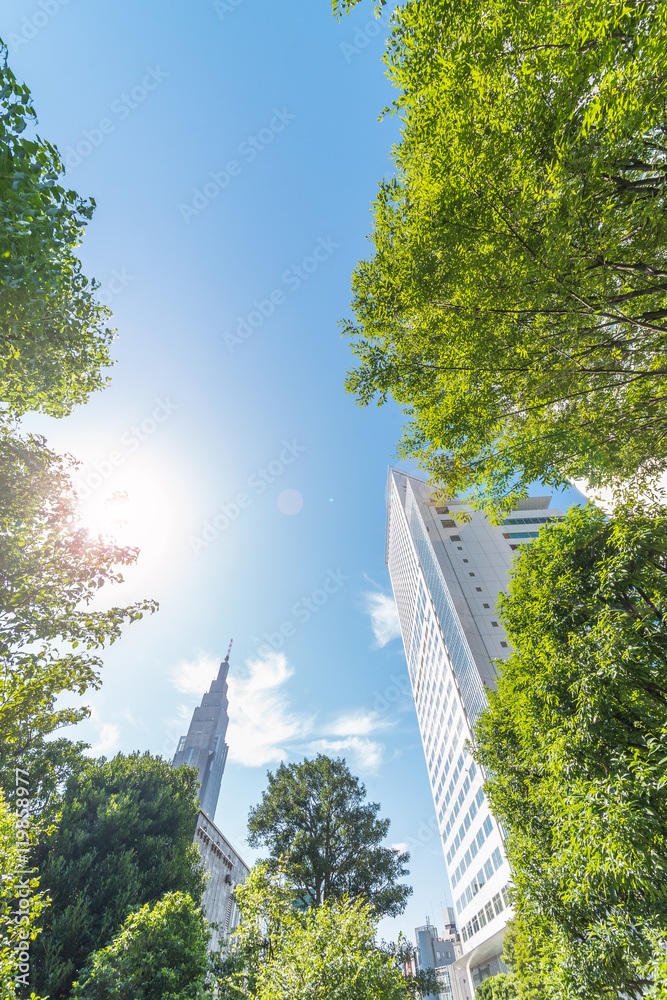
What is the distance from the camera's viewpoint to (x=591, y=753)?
6871 mm

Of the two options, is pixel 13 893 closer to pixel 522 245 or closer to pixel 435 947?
pixel 522 245

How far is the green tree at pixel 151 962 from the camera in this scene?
9.85 metres

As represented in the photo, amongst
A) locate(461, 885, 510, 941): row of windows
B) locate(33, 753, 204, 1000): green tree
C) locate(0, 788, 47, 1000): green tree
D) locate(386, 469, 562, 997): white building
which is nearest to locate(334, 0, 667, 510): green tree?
locate(0, 788, 47, 1000): green tree

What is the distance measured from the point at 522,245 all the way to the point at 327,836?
92.3ft

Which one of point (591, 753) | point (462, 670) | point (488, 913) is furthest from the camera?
point (462, 670)

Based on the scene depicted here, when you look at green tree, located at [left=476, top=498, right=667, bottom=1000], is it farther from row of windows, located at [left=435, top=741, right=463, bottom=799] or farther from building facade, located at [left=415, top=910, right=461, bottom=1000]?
building facade, located at [left=415, top=910, right=461, bottom=1000]

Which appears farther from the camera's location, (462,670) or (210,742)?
(210,742)

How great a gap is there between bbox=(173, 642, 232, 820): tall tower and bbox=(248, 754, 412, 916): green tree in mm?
155068

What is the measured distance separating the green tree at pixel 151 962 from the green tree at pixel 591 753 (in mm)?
9393

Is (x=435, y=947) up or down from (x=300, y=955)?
up

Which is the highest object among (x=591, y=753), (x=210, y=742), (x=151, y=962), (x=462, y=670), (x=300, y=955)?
(x=210, y=742)

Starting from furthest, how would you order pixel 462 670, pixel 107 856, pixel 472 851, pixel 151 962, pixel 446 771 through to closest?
1. pixel 446 771
2. pixel 462 670
3. pixel 472 851
4. pixel 107 856
5. pixel 151 962

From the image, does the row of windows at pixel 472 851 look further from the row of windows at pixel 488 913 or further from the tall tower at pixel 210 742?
the tall tower at pixel 210 742

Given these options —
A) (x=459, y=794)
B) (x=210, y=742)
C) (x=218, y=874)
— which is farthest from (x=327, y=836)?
(x=210, y=742)
